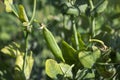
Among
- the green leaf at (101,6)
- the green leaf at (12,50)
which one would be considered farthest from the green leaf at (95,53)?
the green leaf at (12,50)

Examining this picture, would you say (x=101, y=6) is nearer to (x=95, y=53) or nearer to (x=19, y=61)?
(x=95, y=53)

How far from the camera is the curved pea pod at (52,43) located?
0.92m

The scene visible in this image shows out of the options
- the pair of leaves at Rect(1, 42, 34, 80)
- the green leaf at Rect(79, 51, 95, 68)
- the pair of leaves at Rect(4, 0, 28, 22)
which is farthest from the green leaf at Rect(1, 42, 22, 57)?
the green leaf at Rect(79, 51, 95, 68)

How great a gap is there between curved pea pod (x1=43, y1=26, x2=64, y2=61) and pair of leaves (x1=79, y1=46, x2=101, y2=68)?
7cm

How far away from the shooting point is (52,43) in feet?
3.06

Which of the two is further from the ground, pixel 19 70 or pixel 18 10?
pixel 18 10

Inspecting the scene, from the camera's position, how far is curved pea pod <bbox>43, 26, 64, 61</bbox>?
0.92 metres

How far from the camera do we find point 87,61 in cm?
90

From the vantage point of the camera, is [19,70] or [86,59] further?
[19,70]

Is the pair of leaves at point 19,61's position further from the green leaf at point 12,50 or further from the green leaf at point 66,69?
the green leaf at point 66,69

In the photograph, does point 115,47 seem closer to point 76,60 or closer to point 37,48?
point 76,60

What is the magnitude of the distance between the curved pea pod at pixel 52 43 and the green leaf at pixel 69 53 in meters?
0.01

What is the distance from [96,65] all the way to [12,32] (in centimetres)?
132

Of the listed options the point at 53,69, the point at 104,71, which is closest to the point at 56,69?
the point at 53,69
